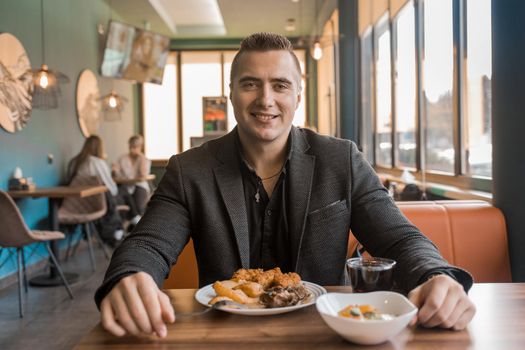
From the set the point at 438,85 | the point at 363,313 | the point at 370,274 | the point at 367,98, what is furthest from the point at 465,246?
the point at 367,98

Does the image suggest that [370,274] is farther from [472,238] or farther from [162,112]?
[162,112]

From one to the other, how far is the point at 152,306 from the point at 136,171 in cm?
779

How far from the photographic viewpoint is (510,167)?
2.28 meters

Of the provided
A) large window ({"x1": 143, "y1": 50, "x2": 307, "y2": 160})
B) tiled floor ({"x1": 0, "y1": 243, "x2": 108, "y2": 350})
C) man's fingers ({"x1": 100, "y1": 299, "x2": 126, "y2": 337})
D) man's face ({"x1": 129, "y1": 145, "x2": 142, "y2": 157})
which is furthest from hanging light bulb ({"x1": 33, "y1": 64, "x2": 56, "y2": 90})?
large window ({"x1": 143, "y1": 50, "x2": 307, "y2": 160})

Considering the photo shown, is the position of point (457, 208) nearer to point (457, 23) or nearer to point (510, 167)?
point (510, 167)

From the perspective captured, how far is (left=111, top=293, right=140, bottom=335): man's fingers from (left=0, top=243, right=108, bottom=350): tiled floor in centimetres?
245

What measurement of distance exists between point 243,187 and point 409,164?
503 centimetres

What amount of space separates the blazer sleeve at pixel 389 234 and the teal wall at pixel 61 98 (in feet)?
14.6

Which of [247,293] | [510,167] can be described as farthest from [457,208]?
[247,293]

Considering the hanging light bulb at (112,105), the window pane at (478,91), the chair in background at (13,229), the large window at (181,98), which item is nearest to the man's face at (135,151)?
the hanging light bulb at (112,105)

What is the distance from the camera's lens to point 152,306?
1.01 metres

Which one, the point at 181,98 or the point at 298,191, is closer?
the point at 298,191

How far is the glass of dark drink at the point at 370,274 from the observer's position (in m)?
1.12

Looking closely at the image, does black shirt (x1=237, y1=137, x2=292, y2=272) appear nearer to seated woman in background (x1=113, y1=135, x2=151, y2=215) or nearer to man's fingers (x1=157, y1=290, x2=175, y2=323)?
man's fingers (x1=157, y1=290, x2=175, y2=323)
